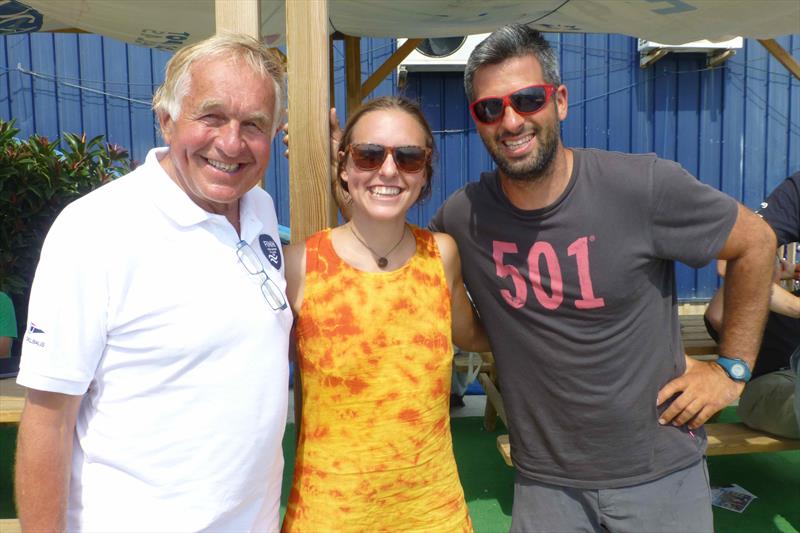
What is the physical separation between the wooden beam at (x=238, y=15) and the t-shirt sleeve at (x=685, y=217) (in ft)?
3.82

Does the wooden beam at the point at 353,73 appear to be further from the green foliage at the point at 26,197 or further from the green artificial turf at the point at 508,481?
the green artificial turf at the point at 508,481

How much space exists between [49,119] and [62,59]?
62 centimetres

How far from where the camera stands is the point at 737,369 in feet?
6.23

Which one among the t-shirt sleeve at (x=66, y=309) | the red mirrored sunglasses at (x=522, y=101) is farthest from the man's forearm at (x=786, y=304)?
the t-shirt sleeve at (x=66, y=309)

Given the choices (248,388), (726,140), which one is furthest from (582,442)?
(726,140)

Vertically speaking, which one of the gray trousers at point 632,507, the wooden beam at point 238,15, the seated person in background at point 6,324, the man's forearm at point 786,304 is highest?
the wooden beam at point 238,15

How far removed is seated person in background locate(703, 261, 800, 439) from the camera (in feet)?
10.4

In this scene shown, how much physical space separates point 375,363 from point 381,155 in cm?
55

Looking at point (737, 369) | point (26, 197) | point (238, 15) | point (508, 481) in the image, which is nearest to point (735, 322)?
point (737, 369)

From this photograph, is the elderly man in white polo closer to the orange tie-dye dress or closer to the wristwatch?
the orange tie-dye dress

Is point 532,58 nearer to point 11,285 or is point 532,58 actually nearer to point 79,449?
point 79,449

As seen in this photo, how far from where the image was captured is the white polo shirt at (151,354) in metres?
1.21

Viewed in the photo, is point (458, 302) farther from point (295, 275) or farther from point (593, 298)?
point (295, 275)

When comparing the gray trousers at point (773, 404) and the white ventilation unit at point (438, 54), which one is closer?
the gray trousers at point (773, 404)
